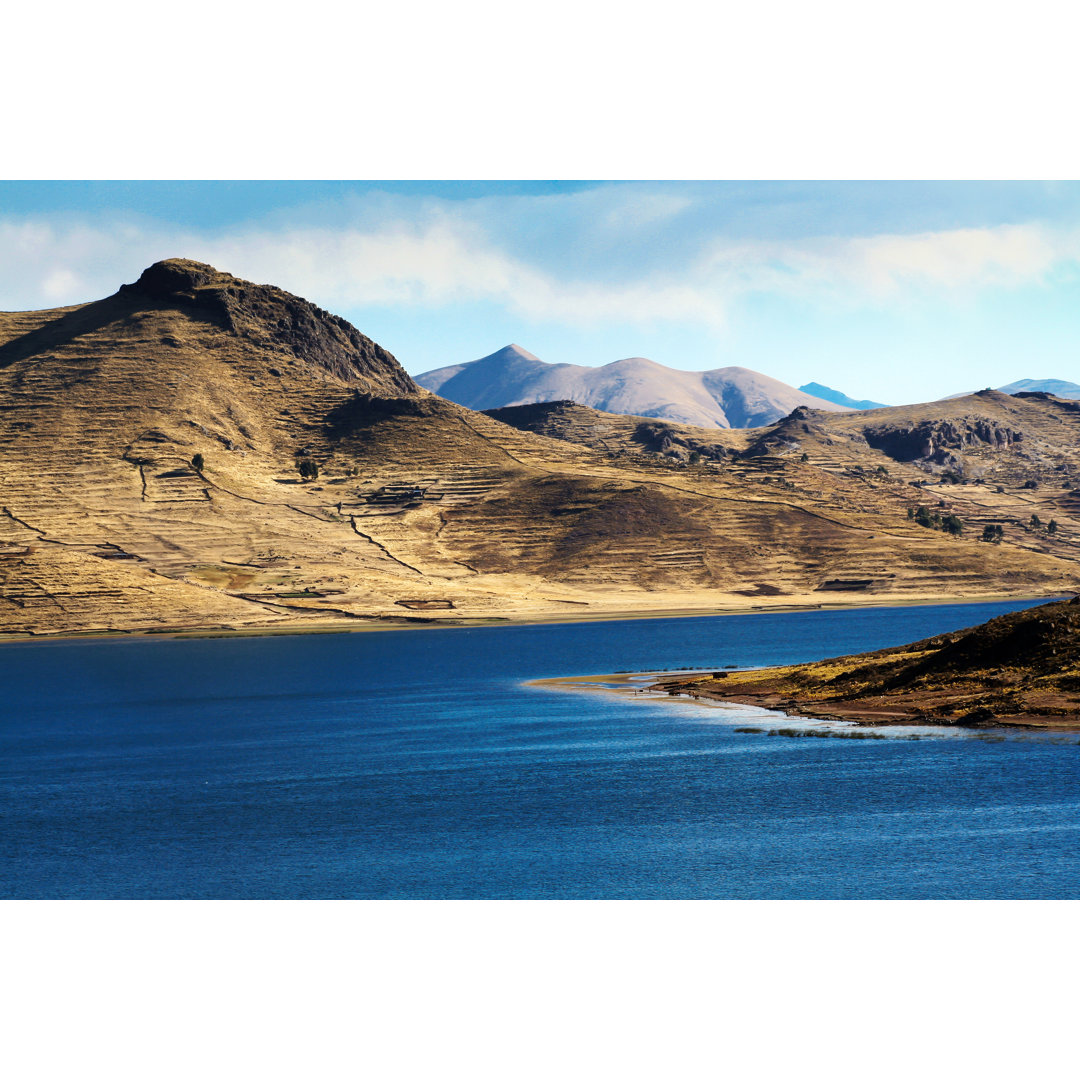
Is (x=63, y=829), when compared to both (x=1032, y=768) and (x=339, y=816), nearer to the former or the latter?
(x=339, y=816)

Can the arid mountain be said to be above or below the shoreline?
above

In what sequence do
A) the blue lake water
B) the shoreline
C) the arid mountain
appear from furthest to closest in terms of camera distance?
the arid mountain → the shoreline → the blue lake water

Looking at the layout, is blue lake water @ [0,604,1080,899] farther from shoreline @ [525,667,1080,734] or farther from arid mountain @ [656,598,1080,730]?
→ arid mountain @ [656,598,1080,730]

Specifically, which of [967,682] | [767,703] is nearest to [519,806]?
[767,703]

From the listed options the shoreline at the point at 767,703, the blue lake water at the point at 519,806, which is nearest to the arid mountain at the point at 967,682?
the shoreline at the point at 767,703

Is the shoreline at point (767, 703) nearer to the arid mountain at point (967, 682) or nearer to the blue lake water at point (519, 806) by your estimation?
the arid mountain at point (967, 682)

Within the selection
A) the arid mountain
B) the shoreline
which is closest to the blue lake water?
the shoreline
